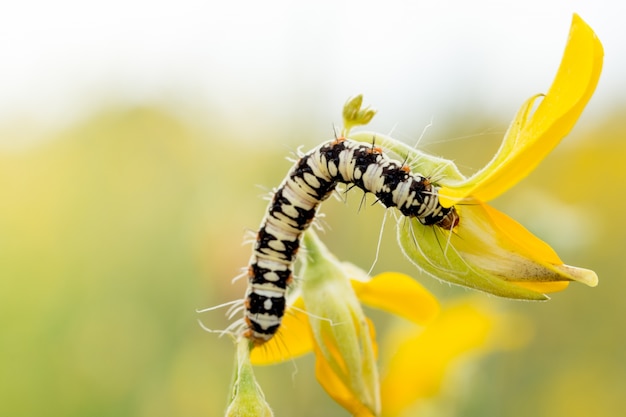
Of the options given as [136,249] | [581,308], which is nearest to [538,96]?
[581,308]

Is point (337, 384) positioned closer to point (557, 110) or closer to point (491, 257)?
point (491, 257)

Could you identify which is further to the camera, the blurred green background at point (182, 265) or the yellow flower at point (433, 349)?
the blurred green background at point (182, 265)

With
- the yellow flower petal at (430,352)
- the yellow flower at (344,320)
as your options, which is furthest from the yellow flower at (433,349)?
the yellow flower at (344,320)

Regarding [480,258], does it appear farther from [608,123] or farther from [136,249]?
[608,123]

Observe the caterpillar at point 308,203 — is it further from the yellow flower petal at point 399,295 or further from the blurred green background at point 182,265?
the blurred green background at point 182,265

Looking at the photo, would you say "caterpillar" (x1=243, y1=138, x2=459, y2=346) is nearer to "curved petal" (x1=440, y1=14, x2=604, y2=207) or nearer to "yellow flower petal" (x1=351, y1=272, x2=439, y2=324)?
"curved petal" (x1=440, y1=14, x2=604, y2=207)
